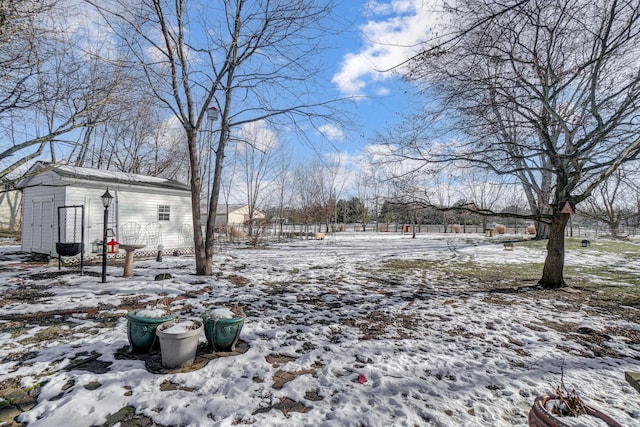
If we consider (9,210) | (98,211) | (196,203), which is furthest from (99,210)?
(9,210)

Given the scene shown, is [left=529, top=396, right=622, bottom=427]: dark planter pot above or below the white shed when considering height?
below

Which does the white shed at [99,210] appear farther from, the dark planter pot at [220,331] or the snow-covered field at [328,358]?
the dark planter pot at [220,331]

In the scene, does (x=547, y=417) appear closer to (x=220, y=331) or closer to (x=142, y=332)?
(x=220, y=331)

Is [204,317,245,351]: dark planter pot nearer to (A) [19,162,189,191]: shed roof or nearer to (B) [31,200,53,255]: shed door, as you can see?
(A) [19,162,189,191]: shed roof

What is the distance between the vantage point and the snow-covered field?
2.60 metres

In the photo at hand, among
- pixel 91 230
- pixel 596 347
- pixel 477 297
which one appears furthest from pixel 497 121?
pixel 91 230

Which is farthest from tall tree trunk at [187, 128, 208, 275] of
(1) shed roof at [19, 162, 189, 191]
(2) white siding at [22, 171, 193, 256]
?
(2) white siding at [22, 171, 193, 256]

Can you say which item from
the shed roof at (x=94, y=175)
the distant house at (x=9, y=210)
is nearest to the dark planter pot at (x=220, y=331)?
the shed roof at (x=94, y=175)

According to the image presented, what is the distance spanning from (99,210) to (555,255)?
14.0 m

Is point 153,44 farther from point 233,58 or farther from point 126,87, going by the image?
point 233,58

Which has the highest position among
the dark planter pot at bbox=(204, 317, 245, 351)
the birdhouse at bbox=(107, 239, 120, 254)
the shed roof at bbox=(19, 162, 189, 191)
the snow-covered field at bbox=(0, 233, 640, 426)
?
the shed roof at bbox=(19, 162, 189, 191)

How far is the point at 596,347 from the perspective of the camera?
13.5 feet

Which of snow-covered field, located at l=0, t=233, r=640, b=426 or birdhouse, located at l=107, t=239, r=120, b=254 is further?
birdhouse, located at l=107, t=239, r=120, b=254

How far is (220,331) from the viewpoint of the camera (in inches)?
143
